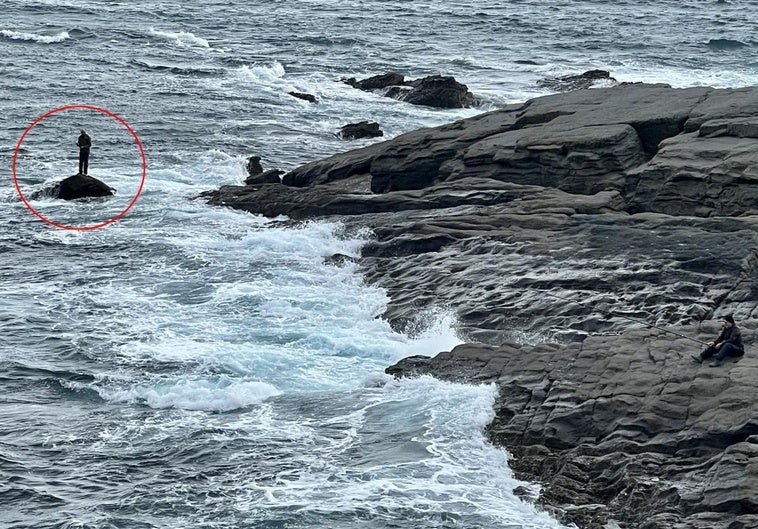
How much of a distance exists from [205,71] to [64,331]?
3566 centimetres

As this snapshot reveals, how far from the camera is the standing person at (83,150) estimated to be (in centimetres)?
4053

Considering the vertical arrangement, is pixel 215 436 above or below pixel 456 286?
below

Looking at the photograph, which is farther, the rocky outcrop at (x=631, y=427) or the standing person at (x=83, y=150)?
the standing person at (x=83, y=150)

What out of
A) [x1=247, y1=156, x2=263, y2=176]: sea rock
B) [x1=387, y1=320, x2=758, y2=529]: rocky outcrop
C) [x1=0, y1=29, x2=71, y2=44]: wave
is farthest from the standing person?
[x1=0, y1=29, x2=71, y2=44]: wave

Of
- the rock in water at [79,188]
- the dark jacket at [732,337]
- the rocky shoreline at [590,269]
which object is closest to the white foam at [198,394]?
the rocky shoreline at [590,269]

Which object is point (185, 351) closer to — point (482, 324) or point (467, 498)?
point (482, 324)

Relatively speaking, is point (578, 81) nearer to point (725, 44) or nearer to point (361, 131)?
point (361, 131)

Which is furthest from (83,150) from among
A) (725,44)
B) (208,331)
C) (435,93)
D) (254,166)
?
(725,44)

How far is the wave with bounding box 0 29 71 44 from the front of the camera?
68.9 m

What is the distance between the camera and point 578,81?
6100cm

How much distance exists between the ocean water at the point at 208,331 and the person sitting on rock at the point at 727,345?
431cm

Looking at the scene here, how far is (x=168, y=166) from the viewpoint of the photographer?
45.4 m

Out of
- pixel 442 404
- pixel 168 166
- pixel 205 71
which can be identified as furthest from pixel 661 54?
pixel 442 404

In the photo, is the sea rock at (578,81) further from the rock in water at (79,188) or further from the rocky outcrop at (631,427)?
the rocky outcrop at (631,427)
